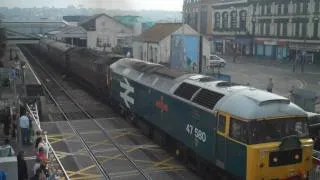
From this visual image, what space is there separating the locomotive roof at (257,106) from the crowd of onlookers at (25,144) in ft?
21.1

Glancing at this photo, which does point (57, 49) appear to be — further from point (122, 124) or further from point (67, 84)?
point (122, 124)

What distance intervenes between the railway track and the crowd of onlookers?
2.06 meters

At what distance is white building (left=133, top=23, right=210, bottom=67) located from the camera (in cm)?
5212

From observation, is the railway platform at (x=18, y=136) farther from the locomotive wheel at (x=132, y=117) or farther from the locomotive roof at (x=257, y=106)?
the locomotive roof at (x=257, y=106)

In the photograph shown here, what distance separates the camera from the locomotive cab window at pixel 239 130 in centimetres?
1360

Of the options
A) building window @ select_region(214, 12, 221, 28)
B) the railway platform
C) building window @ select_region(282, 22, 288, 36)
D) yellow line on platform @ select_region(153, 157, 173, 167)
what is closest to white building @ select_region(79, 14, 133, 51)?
building window @ select_region(214, 12, 221, 28)

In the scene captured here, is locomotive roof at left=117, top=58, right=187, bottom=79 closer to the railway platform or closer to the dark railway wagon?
the dark railway wagon

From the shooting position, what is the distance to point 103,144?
878 inches

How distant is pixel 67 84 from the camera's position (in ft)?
145

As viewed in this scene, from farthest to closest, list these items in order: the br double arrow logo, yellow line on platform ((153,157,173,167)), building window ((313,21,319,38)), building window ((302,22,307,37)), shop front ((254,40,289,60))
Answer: shop front ((254,40,289,60)) < building window ((302,22,307,37)) < building window ((313,21,319,38)) < the br double arrow logo < yellow line on platform ((153,157,173,167))

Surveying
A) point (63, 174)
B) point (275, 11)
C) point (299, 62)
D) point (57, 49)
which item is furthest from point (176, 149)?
point (275, 11)

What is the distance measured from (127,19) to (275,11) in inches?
1497

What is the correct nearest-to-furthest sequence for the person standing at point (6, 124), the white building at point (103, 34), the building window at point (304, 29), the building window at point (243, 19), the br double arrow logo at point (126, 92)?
the person standing at point (6, 124) → the br double arrow logo at point (126, 92) → the building window at point (304, 29) → the white building at point (103, 34) → the building window at point (243, 19)

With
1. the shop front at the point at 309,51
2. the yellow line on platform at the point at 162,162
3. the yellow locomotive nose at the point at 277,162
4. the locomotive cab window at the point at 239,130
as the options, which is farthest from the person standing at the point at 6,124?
the shop front at the point at 309,51
